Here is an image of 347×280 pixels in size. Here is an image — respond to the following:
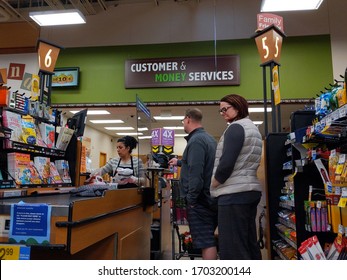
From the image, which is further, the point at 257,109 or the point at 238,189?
the point at 257,109

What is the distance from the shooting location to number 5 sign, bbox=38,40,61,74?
3719 mm

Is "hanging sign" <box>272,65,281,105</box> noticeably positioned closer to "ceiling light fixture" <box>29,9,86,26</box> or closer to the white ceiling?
the white ceiling

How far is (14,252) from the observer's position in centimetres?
130

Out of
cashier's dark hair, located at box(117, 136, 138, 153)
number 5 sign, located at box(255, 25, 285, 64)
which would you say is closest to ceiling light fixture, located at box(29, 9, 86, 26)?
cashier's dark hair, located at box(117, 136, 138, 153)

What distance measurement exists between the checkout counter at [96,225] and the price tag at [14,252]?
0.05 m

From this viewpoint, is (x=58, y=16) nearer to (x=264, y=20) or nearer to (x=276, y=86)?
(x=264, y=20)

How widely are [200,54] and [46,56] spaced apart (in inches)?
135

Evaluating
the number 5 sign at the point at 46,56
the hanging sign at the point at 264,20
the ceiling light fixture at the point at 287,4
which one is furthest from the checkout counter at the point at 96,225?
the ceiling light fixture at the point at 287,4

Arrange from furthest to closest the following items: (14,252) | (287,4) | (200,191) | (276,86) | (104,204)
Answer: (287,4)
(276,86)
(200,191)
(104,204)
(14,252)

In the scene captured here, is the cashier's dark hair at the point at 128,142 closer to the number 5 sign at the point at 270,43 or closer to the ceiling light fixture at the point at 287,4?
the number 5 sign at the point at 270,43

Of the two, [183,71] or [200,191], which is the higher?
[183,71]

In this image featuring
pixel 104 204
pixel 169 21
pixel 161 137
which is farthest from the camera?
pixel 161 137

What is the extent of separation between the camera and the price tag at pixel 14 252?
130 centimetres

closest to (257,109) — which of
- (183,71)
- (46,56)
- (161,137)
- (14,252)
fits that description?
(161,137)
